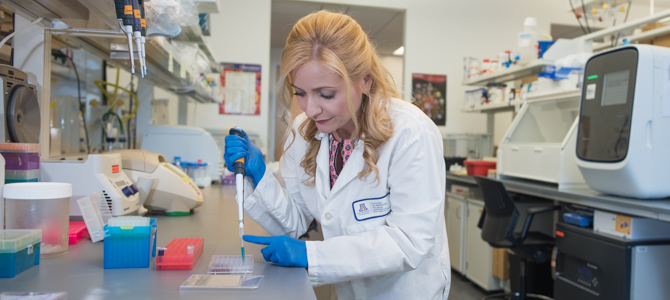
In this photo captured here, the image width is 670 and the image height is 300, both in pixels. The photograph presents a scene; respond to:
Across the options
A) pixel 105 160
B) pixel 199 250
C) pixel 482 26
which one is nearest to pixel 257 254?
pixel 199 250

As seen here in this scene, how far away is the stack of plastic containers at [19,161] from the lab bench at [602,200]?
2010 millimetres

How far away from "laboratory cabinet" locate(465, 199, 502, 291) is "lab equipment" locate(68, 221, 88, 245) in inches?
103

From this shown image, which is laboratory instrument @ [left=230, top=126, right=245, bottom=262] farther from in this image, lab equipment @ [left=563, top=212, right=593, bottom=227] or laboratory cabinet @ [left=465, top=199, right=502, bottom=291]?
laboratory cabinet @ [left=465, top=199, right=502, bottom=291]

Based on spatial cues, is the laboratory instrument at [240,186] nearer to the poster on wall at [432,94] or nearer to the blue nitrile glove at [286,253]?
the blue nitrile glove at [286,253]

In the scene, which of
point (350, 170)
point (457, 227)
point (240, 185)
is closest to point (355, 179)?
point (350, 170)

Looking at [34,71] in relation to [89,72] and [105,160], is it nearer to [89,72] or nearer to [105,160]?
[105,160]

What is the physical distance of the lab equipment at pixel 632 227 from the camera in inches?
72.9

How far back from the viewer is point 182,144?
263cm

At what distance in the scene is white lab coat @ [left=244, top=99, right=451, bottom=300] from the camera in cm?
98

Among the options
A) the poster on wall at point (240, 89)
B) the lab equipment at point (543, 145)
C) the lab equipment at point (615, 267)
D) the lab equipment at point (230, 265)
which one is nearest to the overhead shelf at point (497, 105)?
the lab equipment at point (543, 145)

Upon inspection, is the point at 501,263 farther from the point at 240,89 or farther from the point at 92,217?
the point at 240,89

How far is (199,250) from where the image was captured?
3.30 ft

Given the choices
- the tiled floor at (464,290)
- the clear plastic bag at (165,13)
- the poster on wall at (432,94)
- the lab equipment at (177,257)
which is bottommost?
the tiled floor at (464,290)

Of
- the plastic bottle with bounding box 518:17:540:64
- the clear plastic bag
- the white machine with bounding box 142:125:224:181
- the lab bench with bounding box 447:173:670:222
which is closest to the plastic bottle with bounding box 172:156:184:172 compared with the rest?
the white machine with bounding box 142:125:224:181
